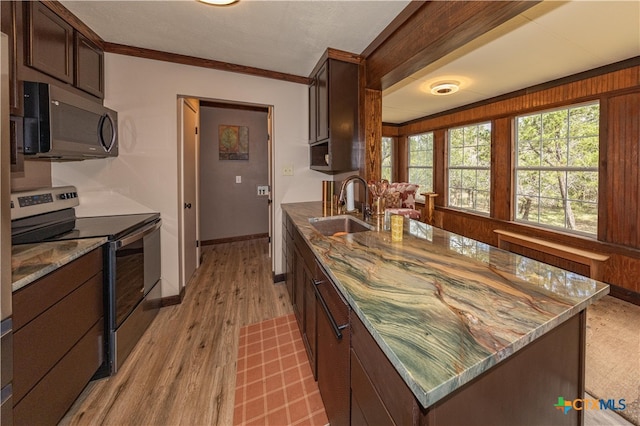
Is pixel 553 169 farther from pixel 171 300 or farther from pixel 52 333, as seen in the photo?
pixel 52 333

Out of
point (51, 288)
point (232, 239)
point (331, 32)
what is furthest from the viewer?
point (232, 239)

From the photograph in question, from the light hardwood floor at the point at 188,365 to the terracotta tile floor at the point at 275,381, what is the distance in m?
0.08

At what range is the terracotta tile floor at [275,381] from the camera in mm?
1496

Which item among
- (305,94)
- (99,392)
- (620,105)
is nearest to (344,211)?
(305,94)

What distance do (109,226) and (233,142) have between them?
3235mm

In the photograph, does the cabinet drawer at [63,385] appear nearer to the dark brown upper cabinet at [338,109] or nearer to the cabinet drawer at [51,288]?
the cabinet drawer at [51,288]

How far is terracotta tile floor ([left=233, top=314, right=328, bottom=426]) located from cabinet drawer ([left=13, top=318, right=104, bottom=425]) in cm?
88

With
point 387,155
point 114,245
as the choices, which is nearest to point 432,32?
point 114,245

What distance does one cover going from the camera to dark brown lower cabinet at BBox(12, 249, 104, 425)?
1164mm

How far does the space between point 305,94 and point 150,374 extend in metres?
3.06

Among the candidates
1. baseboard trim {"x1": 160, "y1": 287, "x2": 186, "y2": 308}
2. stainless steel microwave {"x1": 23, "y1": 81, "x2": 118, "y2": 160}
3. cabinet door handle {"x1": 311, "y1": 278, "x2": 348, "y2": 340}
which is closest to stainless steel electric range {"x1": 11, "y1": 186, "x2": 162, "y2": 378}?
baseboard trim {"x1": 160, "y1": 287, "x2": 186, "y2": 308}

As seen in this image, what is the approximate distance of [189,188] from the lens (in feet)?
10.3

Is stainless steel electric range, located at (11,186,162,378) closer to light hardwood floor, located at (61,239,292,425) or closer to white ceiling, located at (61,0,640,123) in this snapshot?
light hardwood floor, located at (61,239,292,425)

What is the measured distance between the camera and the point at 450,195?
5.29 metres
